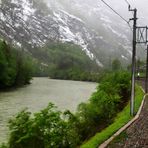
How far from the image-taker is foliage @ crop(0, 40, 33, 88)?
307ft

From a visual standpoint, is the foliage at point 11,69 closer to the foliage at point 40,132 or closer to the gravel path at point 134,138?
the gravel path at point 134,138

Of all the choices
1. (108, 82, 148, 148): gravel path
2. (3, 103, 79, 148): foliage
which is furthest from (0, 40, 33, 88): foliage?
(3, 103, 79, 148): foliage

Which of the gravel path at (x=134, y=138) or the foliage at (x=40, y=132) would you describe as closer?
the gravel path at (x=134, y=138)

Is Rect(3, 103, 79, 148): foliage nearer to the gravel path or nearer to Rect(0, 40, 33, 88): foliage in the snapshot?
the gravel path

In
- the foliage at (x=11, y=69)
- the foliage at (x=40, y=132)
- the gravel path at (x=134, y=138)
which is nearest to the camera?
the gravel path at (x=134, y=138)

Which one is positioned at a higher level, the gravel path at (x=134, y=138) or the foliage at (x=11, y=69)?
the foliage at (x=11, y=69)

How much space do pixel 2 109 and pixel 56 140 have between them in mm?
30497

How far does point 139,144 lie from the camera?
19047mm

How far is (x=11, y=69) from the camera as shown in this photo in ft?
324

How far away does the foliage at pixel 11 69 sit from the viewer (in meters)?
93.6

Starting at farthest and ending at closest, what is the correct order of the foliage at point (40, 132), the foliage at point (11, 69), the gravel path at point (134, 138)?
1. the foliage at point (11, 69)
2. the foliage at point (40, 132)
3. the gravel path at point (134, 138)

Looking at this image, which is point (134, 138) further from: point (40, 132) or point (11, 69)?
point (11, 69)

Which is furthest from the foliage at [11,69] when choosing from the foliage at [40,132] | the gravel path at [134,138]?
the foliage at [40,132]

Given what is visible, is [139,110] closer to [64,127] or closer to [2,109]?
[64,127]
